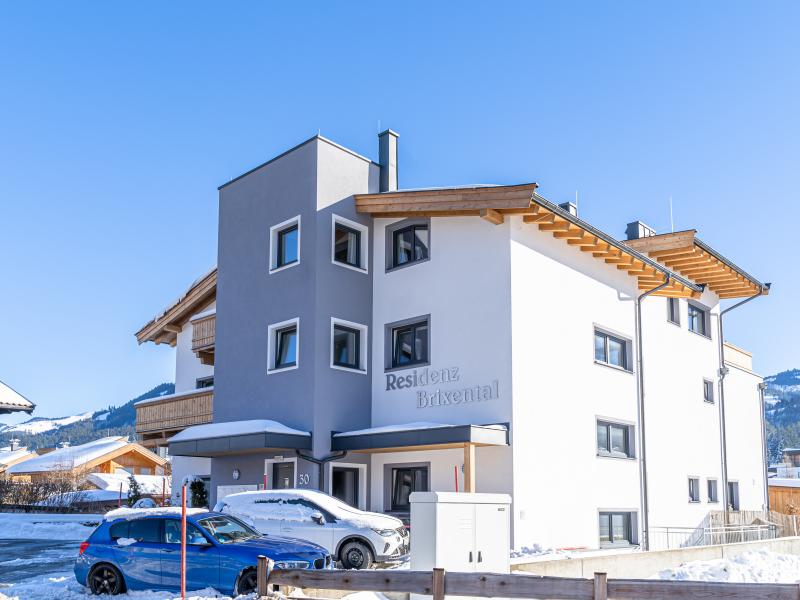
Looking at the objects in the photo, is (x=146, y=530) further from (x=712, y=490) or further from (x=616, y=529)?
(x=712, y=490)

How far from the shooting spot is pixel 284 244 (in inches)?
930

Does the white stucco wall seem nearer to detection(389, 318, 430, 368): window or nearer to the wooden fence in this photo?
detection(389, 318, 430, 368): window

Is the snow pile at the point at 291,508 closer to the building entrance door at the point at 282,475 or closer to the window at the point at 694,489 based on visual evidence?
the building entrance door at the point at 282,475

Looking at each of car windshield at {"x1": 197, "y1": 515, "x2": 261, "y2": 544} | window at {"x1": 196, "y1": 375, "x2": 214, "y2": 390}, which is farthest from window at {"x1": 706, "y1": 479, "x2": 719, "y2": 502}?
car windshield at {"x1": 197, "y1": 515, "x2": 261, "y2": 544}

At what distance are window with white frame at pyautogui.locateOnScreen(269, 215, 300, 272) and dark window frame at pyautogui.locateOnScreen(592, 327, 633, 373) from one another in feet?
26.2

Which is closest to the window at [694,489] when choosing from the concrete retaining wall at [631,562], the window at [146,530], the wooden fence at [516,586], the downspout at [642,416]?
the concrete retaining wall at [631,562]

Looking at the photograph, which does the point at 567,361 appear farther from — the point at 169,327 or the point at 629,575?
the point at 169,327

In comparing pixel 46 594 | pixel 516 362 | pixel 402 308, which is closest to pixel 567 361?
pixel 516 362

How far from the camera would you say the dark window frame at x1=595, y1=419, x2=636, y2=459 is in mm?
22594

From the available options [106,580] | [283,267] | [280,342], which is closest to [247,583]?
[106,580]

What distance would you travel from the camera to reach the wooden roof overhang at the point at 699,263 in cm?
2595

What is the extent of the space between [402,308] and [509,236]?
3554 mm

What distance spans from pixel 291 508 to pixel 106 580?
3.79 metres

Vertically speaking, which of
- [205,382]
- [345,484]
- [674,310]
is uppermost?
[674,310]
